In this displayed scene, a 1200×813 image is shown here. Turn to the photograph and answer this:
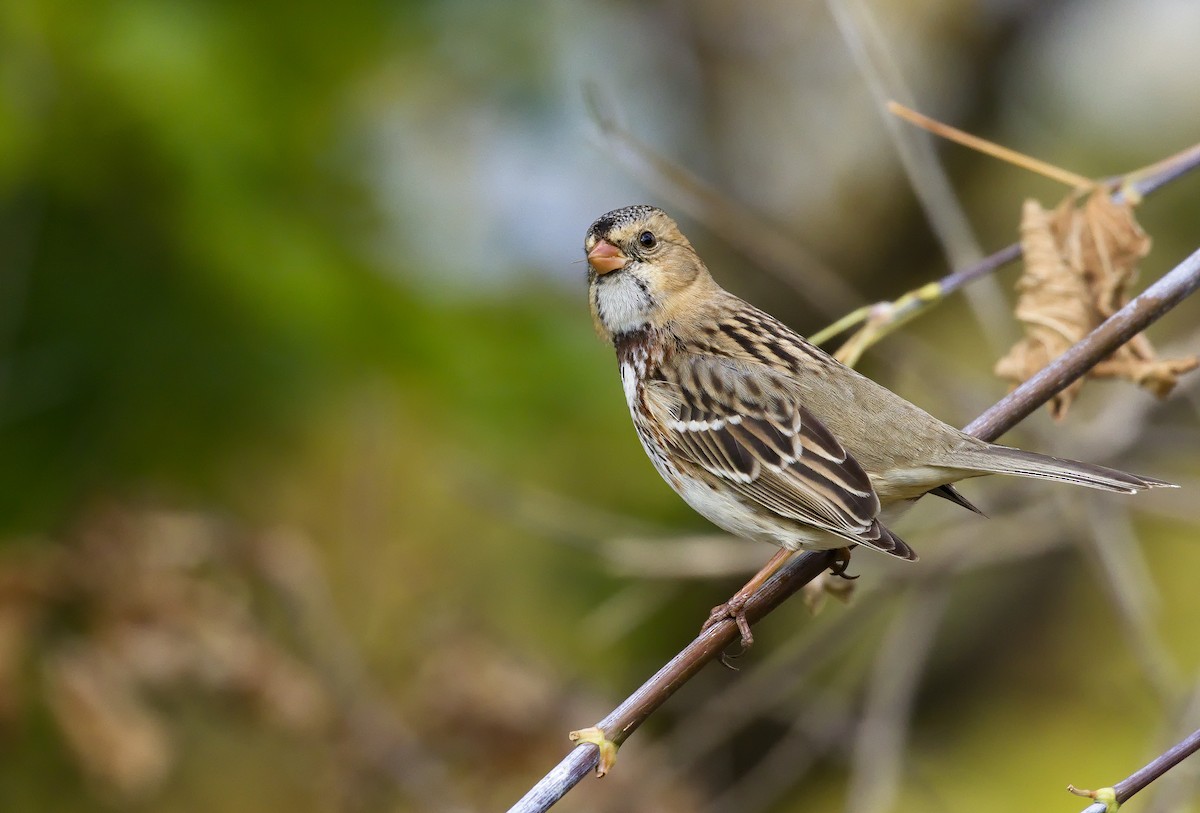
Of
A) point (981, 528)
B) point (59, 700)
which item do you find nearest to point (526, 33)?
point (981, 528)

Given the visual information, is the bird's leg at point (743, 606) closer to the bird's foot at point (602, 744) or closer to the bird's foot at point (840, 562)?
the bird's foot at point (840, 562)

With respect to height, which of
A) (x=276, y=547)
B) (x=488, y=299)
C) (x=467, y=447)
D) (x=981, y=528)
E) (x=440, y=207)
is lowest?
(x=981, y=528)

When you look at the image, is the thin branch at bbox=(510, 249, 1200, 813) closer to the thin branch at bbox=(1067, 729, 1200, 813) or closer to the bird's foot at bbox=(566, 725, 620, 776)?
the bird's foot at bbox=(566, 725, 620, 776)

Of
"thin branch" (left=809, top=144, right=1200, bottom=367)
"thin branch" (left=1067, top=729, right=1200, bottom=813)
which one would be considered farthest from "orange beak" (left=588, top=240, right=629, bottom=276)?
"thin branch" (left=1067, top=729, right=1200, bottom=813)

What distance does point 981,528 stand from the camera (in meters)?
4.34

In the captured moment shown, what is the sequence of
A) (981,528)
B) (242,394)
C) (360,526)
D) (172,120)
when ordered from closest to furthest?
1. (981,528)
2. (172,120)
3. (242,394)
4. (360,526)

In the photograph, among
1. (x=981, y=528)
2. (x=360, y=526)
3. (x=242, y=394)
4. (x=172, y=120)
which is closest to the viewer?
(x=981, y=528)

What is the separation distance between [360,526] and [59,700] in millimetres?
1458

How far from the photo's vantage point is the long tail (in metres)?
2.60

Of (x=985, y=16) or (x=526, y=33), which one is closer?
(x=526, y=33)

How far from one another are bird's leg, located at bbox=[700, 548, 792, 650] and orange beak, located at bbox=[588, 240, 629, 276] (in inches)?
31.7

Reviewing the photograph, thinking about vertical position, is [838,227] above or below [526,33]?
below

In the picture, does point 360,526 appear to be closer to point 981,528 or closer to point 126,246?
point 126,246

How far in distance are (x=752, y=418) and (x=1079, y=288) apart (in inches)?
32.5
